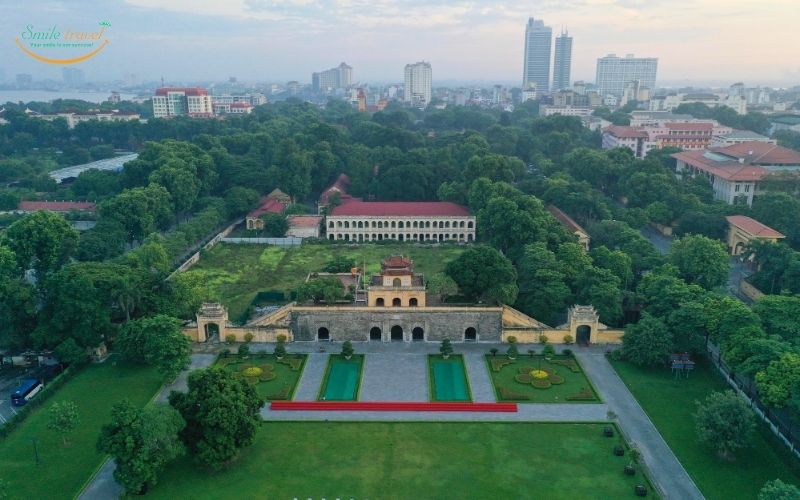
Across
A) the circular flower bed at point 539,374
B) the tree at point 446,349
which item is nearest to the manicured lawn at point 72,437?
the tree at point 446,349

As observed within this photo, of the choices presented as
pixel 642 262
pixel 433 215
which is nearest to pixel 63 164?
pixel 433 215

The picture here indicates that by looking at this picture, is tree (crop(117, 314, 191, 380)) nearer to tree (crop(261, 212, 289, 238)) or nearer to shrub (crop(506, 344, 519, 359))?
shrub (crop(506, 344, 519, 359))

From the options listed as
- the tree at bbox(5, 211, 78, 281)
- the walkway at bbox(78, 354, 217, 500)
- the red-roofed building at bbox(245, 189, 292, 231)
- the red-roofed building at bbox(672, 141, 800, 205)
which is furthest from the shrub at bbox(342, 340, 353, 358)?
the red-roofed building at bbox(672, 141, 800, 205)

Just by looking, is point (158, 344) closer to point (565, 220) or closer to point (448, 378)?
point (448, 378)

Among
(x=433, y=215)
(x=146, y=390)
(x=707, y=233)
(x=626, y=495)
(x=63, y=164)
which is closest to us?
(x=626, y=495)

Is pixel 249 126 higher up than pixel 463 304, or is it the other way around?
pixel 249 126

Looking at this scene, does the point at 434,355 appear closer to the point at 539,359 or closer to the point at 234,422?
the point at 539,359

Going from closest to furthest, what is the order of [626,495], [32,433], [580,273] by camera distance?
[626,495], [32,433], [580,273]
